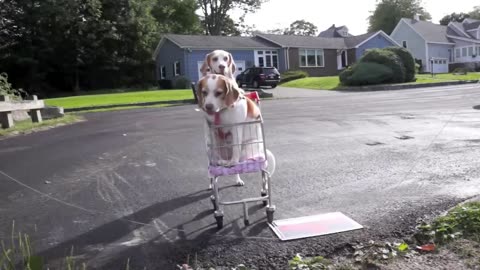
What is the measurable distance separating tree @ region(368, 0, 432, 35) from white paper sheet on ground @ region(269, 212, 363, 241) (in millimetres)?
95915

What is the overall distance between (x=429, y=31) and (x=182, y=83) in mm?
43689

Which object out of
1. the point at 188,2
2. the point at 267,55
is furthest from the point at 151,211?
the point at 188,2

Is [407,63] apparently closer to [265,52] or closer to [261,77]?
[261,77]

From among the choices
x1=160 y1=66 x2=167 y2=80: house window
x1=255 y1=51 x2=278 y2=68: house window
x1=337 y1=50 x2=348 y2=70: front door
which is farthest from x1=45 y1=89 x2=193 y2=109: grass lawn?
x1=337 y1=50 x2=348 y2=70: front door

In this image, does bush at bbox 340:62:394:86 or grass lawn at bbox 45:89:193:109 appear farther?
bush at bbox 340:62:394:86

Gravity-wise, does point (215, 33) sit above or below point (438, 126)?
above

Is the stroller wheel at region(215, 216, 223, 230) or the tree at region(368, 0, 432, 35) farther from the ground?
the tree at region(368, 0, 432, 35)

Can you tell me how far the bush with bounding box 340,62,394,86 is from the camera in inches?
1324

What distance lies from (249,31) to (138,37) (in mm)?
31763

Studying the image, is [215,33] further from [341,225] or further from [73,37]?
[341,225]

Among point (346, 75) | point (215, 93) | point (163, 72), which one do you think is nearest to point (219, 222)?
point (215, 93)

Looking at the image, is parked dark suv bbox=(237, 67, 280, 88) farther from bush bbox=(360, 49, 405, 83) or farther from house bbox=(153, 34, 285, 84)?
house bbox=(153, 34, 285, 84)

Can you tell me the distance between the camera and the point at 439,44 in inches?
2616

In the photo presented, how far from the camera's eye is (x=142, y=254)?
3.67 metres
